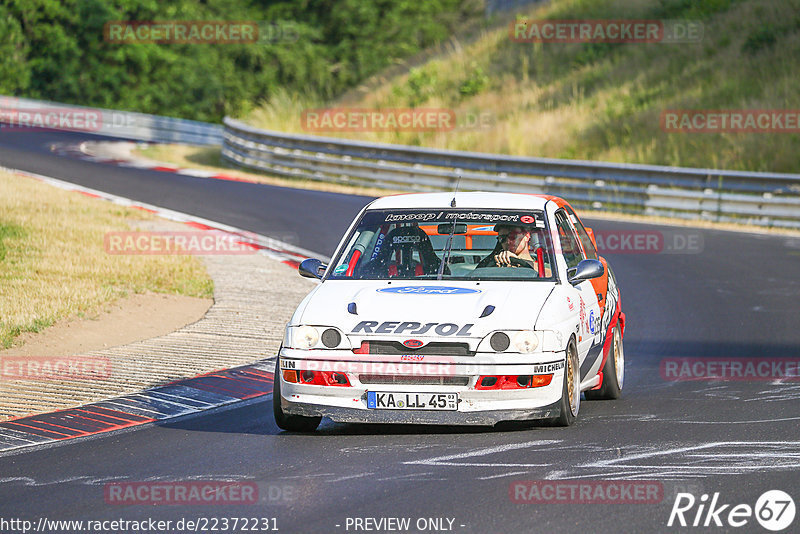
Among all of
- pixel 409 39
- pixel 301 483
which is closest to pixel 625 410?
pixel 301 483

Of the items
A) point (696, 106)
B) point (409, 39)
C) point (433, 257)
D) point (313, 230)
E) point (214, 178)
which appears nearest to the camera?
point (433, 257)

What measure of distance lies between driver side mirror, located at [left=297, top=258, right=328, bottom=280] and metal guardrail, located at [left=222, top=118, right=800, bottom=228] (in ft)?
51.6

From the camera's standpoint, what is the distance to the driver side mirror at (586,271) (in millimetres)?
8688

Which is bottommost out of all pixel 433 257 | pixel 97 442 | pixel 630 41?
pixel 97 442

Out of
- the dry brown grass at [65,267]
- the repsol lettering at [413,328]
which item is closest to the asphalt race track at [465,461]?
the repsol lettering at [413,328]

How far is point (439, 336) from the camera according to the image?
7.79 m

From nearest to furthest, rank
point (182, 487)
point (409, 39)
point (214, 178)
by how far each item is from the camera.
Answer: point (182, 487) < point (214, 178) < point (409, 39)

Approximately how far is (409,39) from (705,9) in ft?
82.0

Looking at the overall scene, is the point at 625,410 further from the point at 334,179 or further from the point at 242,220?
the point at 334,179

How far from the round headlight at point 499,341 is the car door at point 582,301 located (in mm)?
966

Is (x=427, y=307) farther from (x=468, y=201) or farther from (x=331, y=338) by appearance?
(x=468, y=201)

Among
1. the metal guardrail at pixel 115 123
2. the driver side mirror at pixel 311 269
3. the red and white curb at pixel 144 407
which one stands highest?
the metal guardrail at pixel 115 123

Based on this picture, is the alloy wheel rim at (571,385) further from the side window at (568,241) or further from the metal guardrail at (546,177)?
the metal guardrail at (546,177)

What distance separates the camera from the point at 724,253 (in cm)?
1936
